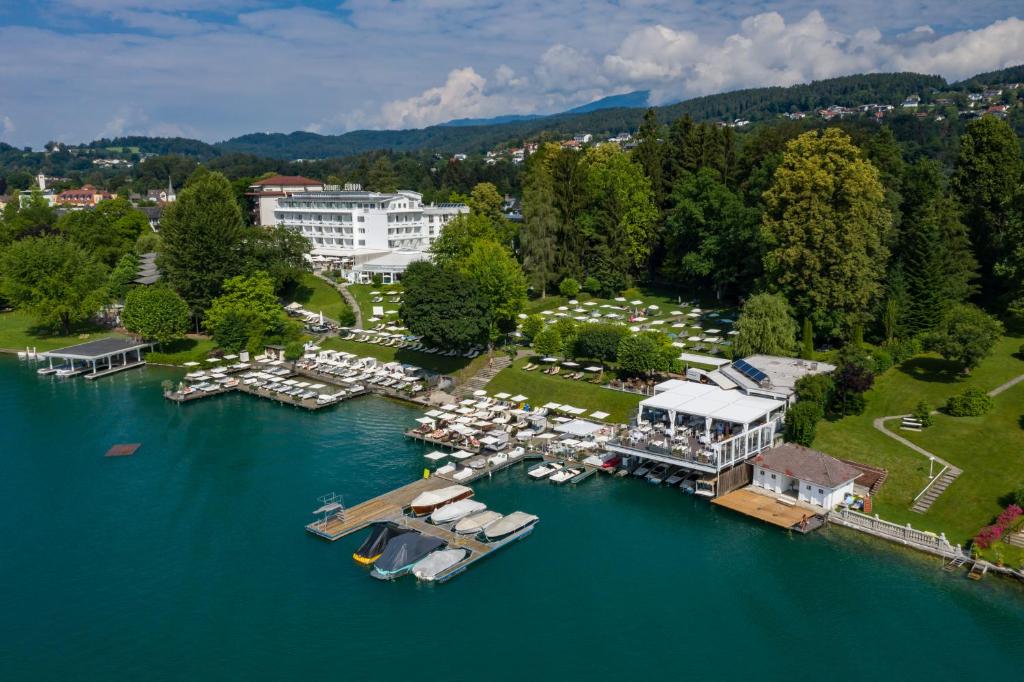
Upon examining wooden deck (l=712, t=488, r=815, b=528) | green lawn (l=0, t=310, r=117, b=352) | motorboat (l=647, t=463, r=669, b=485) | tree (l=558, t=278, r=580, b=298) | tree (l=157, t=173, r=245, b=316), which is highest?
tree (l=157, t=173, r=245, b=316)

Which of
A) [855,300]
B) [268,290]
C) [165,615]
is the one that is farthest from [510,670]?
[268,290]

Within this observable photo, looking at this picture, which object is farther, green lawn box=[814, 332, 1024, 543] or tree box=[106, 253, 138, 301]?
tree box=[106, 253, 138, 301]

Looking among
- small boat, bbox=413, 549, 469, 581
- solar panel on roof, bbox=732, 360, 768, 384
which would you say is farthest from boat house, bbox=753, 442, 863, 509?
small boat, bbox=413, 549, 469, 581

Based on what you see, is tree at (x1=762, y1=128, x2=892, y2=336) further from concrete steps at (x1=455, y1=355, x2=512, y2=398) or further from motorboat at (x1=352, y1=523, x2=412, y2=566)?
motorboat at (x1=352, y1=523, x2=412, y2=566)

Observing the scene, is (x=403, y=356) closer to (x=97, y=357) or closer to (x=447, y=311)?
(x=447, y=311)

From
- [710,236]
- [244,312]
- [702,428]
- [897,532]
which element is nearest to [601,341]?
[702,428]
